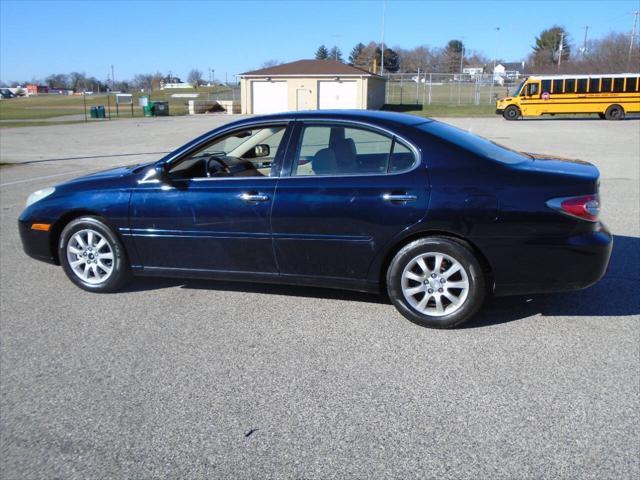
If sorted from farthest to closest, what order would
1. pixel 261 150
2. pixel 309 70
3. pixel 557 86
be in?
pixel 309 70
pixel 557 86
pixel 261 150

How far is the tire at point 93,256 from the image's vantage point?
5.20 metres

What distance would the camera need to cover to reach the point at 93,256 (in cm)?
528

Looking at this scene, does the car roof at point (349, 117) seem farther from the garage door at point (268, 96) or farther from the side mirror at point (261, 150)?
the garage door at point (268, 96)

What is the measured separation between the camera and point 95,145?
22219 millimetres

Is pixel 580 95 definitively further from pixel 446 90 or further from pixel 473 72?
pixel 473 72

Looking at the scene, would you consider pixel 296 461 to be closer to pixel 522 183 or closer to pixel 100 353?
pixel 100 353

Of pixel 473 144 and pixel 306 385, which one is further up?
pixel 473 144

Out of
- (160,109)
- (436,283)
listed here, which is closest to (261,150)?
(436,283)

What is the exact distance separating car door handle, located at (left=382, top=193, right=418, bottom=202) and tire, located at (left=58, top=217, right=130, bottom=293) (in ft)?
8.00

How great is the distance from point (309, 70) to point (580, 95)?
20.5 meters

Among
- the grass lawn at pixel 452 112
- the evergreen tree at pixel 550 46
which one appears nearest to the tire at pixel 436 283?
the grass lawn at pixel 452 112

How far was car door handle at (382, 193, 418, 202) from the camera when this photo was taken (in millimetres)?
4324

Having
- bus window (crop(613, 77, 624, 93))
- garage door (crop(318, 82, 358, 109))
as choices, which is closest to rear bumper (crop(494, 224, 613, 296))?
bus window (crop(613, 77, 624, 93))

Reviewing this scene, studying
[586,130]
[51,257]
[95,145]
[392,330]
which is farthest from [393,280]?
[586,130]
